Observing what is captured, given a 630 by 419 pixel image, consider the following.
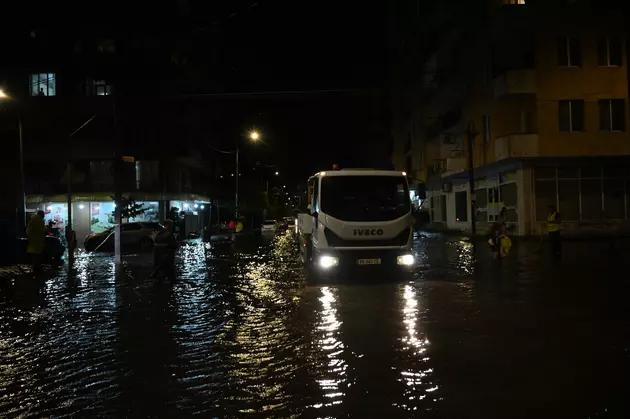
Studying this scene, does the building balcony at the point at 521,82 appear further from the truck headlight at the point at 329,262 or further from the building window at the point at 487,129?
the truck headlight at the point at 329,262

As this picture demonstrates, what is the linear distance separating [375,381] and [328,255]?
28.1 feet

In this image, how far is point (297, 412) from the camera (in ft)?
18.2

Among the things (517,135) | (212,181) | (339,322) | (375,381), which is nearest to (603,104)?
(517,135)

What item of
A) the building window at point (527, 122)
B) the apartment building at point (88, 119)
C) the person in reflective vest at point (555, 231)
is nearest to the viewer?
the person in reflective vest at point (555, 231)

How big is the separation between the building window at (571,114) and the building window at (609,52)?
101 inches

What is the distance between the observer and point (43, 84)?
152ft

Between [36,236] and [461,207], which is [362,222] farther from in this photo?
[461,207]

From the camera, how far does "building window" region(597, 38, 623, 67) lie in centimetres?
3384

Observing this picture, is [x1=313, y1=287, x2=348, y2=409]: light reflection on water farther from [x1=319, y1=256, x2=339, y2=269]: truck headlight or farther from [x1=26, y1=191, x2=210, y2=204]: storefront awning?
[x1=26, y1=191, x2=210, y2=204]: storefront awning

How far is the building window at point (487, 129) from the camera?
3731cm

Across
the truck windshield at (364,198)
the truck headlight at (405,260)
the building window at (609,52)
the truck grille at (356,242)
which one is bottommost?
the truck headlight at (405,260)

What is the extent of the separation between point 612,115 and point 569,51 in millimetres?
4175

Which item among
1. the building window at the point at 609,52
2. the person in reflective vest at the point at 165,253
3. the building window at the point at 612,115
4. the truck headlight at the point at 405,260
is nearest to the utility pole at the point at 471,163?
the building window at the point at 612,115

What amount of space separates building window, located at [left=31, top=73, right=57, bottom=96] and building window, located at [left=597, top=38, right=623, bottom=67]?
36.7m
